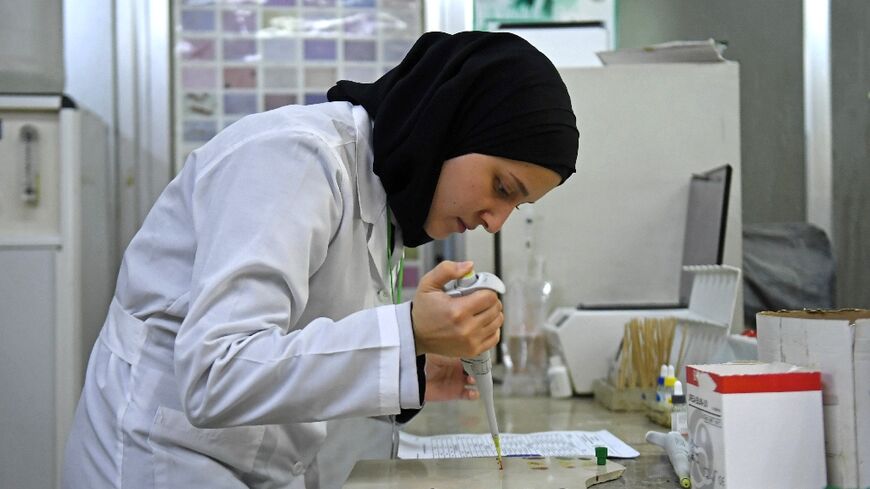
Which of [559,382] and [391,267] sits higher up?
[391,267]

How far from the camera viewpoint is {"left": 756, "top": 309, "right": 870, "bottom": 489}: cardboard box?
0.90 m

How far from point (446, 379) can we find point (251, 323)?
2.09 ft

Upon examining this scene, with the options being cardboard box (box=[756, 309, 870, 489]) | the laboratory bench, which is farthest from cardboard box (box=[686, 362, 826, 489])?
the laboratory bench

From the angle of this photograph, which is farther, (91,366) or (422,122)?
(91,366)

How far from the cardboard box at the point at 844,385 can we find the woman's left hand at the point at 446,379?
2.18 feet

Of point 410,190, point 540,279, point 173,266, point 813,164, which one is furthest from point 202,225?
point 813,164

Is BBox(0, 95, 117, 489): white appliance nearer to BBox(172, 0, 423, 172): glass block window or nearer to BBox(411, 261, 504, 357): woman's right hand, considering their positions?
BBox(172, 0, 423, 172): glass block window

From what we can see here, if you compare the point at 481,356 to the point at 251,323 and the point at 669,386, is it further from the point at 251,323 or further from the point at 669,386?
the point at 669,386

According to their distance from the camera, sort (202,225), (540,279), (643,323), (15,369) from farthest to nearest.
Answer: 1. (540,279)
2. (15,369)
3. (643,323)
4. (202,225)

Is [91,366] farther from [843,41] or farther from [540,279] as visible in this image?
[843,41]

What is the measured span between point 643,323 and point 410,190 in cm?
106

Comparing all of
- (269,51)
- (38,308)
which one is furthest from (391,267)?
(269,51)

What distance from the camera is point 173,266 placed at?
1.12m

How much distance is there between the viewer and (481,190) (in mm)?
1161
